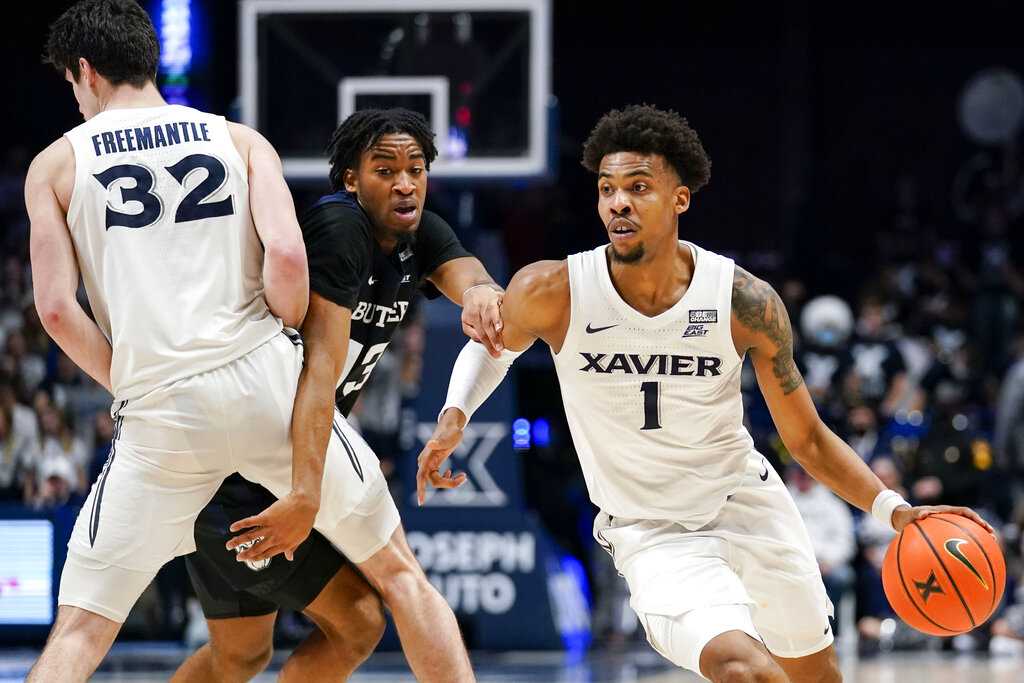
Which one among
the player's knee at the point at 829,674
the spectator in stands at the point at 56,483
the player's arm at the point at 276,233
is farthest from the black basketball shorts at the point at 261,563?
the spectator in stands at the point at 56,483

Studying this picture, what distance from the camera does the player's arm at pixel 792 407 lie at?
165 inches

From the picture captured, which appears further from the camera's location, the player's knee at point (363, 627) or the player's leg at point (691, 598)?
the player's knee at point (363, 627)

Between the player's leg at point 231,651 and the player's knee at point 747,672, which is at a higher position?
the player's knee at point 747,672

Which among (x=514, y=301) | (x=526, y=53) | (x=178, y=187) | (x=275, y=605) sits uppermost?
(x=526, y=53)

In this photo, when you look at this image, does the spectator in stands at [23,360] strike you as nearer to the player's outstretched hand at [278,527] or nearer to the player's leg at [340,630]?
the player's leg at [340,630]

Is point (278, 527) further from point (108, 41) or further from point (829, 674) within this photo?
point (829, 674)

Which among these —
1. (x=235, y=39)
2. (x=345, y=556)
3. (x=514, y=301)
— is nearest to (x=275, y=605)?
(x=345, y=556)

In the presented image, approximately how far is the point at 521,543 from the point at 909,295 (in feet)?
23.2

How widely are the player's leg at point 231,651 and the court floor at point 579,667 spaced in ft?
11.4

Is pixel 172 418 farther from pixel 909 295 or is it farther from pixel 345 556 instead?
pixel 909 295

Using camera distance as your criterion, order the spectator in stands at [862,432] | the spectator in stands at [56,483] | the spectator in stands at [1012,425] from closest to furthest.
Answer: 1. the spectator in stands at [56,483]
2. the spectator in stands at [862,432]
3. the spectator in stands at [1012,425]

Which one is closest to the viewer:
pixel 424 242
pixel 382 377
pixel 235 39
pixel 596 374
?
pixel 596 374

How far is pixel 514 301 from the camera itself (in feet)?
14.1

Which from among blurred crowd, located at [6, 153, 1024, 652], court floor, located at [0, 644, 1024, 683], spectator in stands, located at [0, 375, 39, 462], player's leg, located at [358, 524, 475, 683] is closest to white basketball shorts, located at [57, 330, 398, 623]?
player's leg, located at [358, 524, 475, 683]
